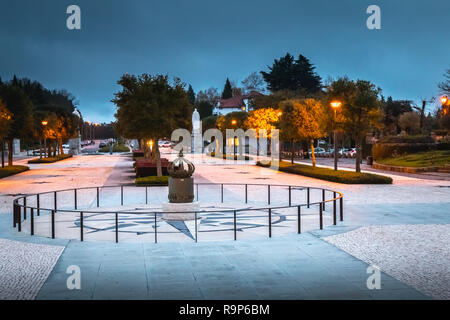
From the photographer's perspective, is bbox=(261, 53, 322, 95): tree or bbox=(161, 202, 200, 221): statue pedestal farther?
bbox=(261, 53, 322, 95): tree

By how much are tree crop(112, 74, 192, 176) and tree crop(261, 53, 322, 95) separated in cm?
5056

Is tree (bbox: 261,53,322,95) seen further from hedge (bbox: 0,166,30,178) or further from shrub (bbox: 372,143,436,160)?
hedge (bbox: 0,166,30,178)

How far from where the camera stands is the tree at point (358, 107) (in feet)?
99.6

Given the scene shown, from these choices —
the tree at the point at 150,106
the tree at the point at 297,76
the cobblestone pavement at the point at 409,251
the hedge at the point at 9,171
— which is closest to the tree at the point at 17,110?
the hedge at the point at 9,171

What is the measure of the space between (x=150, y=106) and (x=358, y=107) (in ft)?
38.2

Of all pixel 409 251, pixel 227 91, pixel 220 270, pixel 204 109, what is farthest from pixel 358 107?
pixel 227 91

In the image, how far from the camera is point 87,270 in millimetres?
9500

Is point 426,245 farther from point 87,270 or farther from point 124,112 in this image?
point 124,112

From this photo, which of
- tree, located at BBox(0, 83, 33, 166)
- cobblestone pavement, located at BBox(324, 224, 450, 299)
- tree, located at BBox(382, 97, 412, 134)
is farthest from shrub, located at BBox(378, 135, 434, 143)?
cobblestone pavement, located at BBox(324, 224, 450, 299)

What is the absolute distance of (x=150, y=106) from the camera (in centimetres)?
2906

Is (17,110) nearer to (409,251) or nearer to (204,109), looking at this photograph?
(409,251)

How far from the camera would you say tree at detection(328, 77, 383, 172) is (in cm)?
3036

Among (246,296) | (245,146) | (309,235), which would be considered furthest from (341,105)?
(245,146)

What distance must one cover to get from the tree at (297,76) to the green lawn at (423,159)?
3619 centimetres
